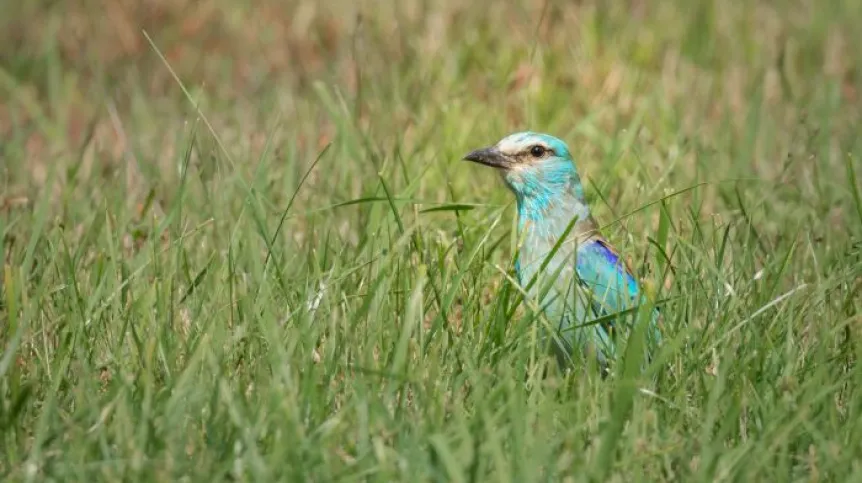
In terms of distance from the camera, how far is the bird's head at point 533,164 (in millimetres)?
4730

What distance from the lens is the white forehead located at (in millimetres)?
4781

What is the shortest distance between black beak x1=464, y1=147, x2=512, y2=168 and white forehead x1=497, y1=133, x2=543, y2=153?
1.0 inches

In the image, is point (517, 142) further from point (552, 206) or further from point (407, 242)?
point (407, 242)

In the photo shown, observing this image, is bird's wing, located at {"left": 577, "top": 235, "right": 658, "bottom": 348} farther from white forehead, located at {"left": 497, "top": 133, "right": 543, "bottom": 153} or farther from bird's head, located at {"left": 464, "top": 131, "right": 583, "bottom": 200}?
white forehead, located at {"left": 497, "top": 133, "right": 543, "bottom": 153}

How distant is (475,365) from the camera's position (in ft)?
12.4

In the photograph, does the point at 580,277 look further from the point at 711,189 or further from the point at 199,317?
the point at 711,189

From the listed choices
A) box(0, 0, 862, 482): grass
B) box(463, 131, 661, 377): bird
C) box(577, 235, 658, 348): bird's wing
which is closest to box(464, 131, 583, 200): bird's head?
box(463, 131, 661, 377): bird

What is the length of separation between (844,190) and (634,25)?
2.49m

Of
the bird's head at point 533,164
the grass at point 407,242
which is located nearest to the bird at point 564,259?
the bird's head at point 533,164

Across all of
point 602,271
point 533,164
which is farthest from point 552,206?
point 602,271

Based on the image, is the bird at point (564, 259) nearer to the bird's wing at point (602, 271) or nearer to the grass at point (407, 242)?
the bird's wing at point (602, 271)

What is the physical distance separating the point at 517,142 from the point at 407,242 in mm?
684

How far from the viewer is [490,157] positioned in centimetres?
475

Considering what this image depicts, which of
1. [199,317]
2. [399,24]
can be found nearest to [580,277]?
[199,317]
